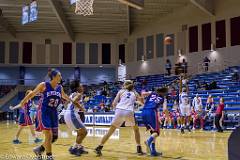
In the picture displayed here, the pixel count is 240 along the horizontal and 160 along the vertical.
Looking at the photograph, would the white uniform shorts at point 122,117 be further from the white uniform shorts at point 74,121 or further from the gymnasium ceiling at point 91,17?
the gymnasium ceiling at point 91,17

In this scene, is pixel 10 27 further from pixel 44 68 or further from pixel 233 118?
pixel 233 118

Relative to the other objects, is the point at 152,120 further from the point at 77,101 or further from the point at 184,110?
the point at 184,110

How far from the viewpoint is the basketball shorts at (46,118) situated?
623cm

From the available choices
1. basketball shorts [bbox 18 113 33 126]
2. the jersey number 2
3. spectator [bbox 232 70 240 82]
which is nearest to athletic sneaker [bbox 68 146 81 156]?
the jersey number 2

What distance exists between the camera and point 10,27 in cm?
3516

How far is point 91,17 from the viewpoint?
3188 cm

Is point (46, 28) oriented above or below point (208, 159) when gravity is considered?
above

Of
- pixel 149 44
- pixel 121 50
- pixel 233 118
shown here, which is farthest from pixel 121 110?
pixel 121 50

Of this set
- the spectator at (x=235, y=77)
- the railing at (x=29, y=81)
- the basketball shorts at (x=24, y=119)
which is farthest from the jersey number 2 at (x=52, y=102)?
the railing at (x=29, y=81)

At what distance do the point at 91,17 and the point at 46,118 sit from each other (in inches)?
1037

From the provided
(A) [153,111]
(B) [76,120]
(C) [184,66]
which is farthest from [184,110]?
(C) [184,66]

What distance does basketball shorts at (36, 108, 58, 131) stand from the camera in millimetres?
6234

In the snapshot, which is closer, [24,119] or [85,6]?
[24,119]

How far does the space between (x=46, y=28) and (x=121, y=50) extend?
7.61 metres
